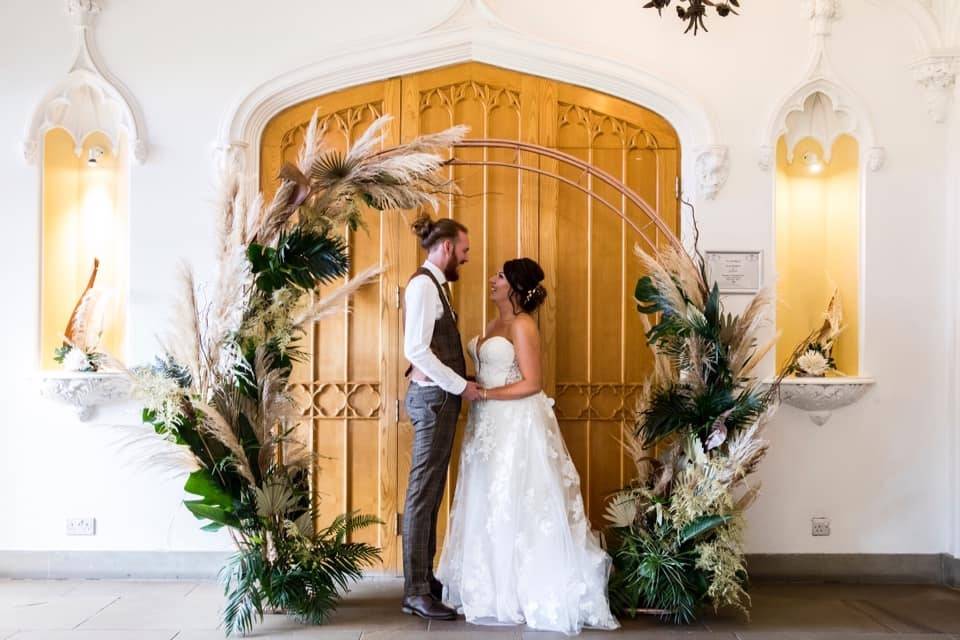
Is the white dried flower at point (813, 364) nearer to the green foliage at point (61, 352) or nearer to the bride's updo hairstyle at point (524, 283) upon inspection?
the bride's updo hairstyle at point (524, 283)

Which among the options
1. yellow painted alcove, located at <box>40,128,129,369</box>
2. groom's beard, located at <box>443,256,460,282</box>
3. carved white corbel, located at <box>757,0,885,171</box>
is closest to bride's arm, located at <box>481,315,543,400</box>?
groom's beard, located at <box>443,256,460,282</box>

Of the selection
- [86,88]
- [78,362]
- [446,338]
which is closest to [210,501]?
[446,338]

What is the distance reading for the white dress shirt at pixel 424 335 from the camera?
4.12 meters

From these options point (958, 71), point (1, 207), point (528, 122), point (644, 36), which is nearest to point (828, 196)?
point (958, 71)

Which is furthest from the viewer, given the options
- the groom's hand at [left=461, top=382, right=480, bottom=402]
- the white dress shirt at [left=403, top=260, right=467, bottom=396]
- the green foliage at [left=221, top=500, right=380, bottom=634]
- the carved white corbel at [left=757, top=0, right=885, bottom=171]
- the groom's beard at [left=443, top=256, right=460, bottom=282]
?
the carved white corbel at [left=757, top=0, right=885, bottom=171]

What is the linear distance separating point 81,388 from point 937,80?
5140 millimetres

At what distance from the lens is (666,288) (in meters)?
4.13

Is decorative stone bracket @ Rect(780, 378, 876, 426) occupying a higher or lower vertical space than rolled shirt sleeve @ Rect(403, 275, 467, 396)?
lower

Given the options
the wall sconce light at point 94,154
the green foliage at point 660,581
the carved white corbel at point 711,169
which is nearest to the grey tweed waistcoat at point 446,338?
the green foliage at point 660,581

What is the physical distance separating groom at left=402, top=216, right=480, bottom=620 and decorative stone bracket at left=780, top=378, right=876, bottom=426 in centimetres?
187

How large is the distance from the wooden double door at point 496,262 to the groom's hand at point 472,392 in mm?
682

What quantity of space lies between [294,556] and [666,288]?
2.18m

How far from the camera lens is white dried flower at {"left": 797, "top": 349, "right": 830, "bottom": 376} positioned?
4898 mm

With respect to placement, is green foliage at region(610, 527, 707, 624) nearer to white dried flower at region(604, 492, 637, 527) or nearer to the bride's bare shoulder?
white dried flower at region(604, 492, 637, 527)
